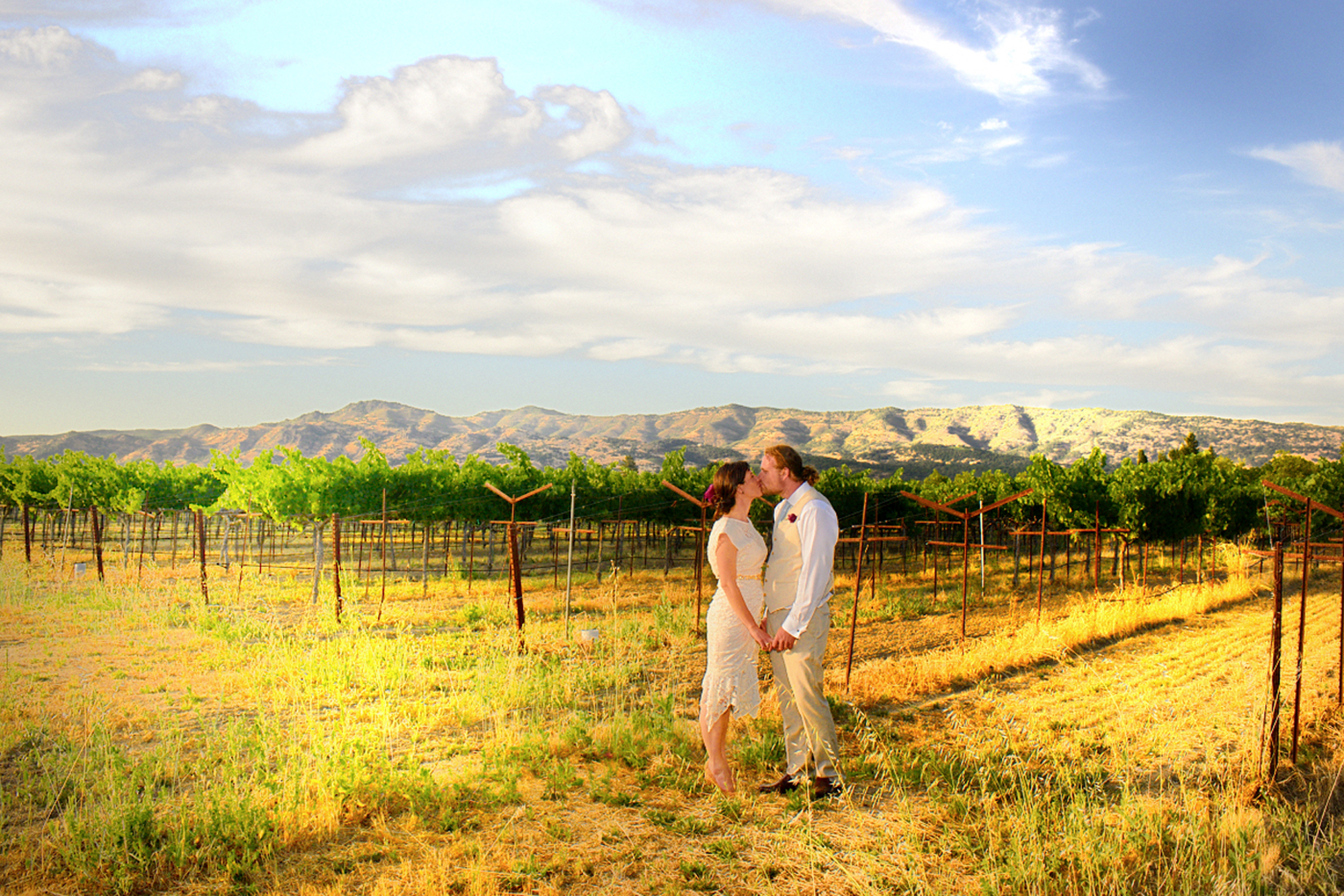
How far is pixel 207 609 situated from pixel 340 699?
671 centimetres

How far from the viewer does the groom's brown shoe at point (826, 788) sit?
440cm

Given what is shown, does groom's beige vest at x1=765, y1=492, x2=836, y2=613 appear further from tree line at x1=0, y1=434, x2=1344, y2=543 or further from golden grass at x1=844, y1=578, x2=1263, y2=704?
tree line at x1=0, y1=434, x2=1344, y2=543

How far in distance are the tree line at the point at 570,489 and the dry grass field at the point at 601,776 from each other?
9689 millimetres

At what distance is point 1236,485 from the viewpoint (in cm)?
2961

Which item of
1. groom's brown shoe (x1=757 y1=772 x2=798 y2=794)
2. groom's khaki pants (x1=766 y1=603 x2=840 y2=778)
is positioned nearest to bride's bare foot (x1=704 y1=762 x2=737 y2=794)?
groom's brown shoe (x1=757 y1=772 x2=798 y2=794)

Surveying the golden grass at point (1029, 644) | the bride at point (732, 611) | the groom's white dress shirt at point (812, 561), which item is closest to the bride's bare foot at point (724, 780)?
the bride at point (732, 611)

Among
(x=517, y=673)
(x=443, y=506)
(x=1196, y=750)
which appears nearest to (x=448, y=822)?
(x=517, y=673)

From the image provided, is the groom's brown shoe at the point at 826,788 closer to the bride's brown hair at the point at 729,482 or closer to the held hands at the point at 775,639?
the held hands at the point at 775,639

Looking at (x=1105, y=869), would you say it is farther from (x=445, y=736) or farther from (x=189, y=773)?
(x=189, y=773)

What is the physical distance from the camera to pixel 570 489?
2833 centimetres

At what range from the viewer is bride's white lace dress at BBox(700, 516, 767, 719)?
172 inches

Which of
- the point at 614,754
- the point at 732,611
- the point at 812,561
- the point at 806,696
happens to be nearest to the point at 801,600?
the point at 812,561

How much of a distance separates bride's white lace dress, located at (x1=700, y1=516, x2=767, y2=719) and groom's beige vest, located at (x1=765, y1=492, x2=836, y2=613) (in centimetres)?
8

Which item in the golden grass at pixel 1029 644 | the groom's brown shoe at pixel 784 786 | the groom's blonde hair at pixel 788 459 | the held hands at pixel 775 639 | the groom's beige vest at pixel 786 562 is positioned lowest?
the golden grass at pixel 1029 644
